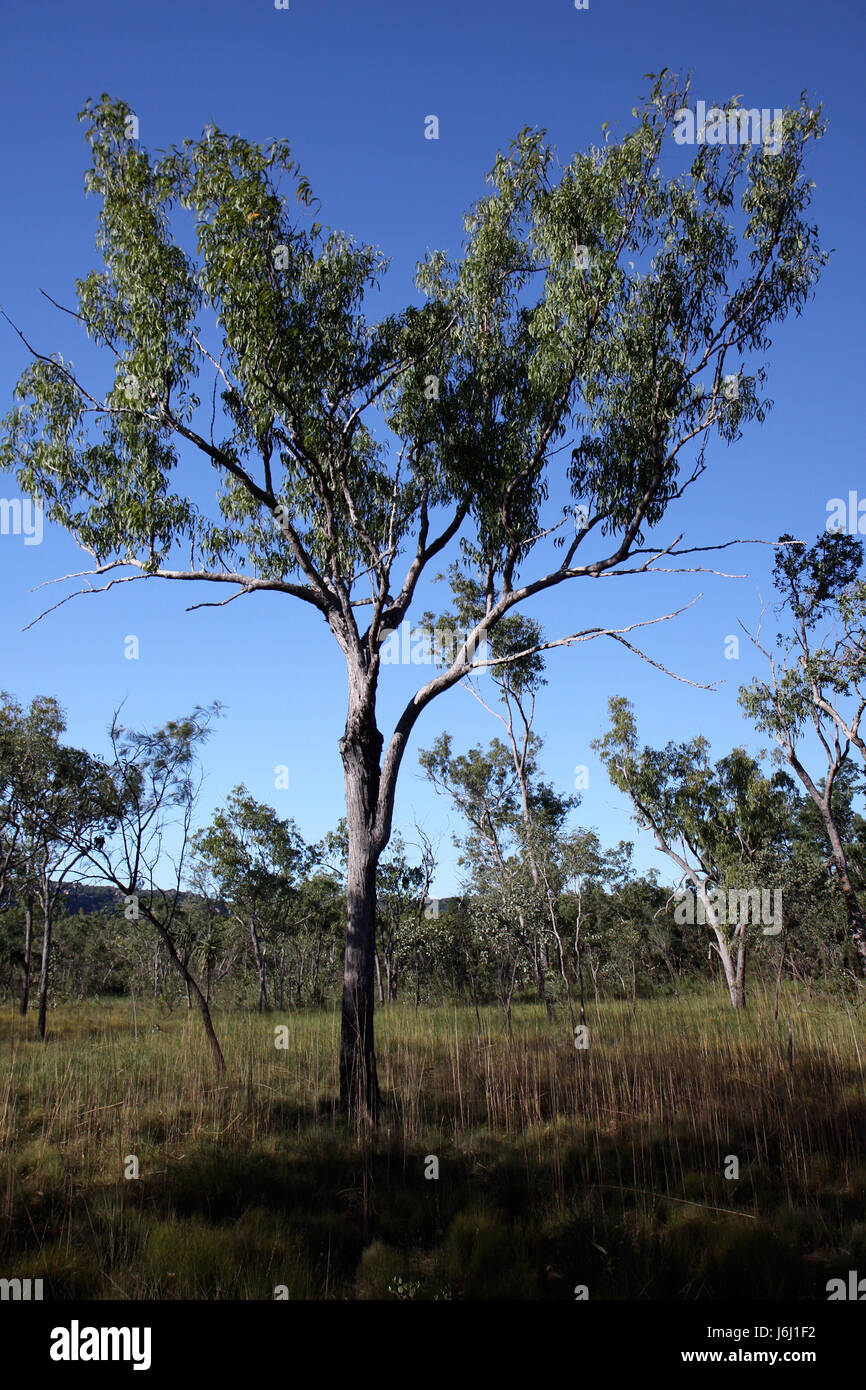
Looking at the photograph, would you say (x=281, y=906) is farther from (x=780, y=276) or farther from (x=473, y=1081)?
(x=780, y=276)

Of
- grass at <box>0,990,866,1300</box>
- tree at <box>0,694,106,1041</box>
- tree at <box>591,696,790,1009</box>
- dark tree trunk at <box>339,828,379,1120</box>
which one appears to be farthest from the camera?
tree at <box>591,696,790,1009</box>

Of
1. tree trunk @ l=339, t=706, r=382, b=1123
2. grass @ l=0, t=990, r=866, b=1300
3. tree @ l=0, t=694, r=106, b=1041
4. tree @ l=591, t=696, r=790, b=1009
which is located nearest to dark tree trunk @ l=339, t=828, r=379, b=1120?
tree trunk @ l=339, t=706, r=382, b=1123

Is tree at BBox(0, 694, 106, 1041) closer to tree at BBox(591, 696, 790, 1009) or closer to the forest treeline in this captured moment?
the forest treeline

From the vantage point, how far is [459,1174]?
5.90 meters

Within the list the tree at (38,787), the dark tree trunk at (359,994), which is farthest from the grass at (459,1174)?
the tree at (38,787)

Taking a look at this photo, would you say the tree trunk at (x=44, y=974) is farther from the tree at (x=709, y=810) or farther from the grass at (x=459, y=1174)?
the tree at (x=709, y=810)

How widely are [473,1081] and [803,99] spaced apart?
10.4 meters

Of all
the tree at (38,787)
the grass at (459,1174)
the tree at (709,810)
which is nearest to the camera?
the grass at (459,1174)

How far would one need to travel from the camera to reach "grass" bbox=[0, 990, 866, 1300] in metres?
4.52

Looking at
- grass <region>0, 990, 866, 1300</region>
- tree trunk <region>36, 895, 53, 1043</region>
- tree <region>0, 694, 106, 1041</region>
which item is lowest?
grass <region>0, 990, 866, 1300</region>

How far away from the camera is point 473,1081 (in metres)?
7.32

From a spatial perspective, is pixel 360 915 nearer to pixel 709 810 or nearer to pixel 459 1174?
pixel 459 1174

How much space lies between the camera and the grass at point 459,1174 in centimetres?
452

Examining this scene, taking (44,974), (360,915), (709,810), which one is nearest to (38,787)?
(44,974)
